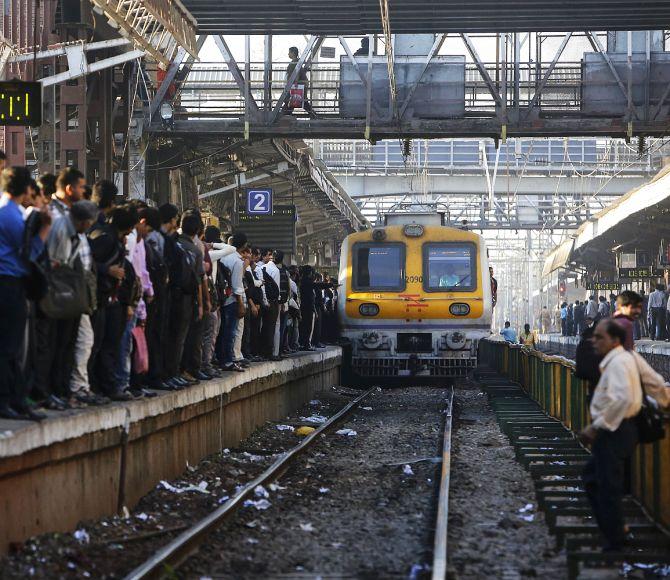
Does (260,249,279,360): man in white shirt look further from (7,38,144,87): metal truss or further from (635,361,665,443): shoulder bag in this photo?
(635,361,665,443): shoulder bag

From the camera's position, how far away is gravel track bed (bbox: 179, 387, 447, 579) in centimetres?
775

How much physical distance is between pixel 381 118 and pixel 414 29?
7.35 ft

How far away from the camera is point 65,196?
Result: 9273 mm

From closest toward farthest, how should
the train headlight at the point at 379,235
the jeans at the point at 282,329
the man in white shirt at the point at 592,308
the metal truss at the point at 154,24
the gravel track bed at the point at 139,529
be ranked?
the gravel track bed at the point at 139,529 < the metal truss at the point at 154,24 < the jeans at the point at 282,329 < the train headlight at the point at 379,235 < the man in white shirt at the point at 592,308

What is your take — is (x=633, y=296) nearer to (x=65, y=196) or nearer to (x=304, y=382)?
(x=65, y=196)

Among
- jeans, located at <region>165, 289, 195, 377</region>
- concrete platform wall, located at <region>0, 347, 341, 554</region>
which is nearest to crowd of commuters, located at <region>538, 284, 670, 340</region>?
concrete platform wall, located at <region>0, 347, 341, 554</region>

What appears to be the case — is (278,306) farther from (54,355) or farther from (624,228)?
(624,228)

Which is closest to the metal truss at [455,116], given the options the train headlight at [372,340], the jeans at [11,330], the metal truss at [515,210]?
the train headlight at [372,340]

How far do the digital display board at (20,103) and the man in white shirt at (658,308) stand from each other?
72.8ft

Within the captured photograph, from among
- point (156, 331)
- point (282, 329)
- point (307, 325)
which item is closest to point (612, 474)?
point (156, 331)

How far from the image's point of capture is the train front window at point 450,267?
23594mm

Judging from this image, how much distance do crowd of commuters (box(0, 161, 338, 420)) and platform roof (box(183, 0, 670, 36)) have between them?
289 inches

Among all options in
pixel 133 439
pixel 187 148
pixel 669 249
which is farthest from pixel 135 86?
pixel 669 249

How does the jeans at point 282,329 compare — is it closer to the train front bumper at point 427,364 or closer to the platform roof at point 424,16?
the train front bumper at point 427,364
